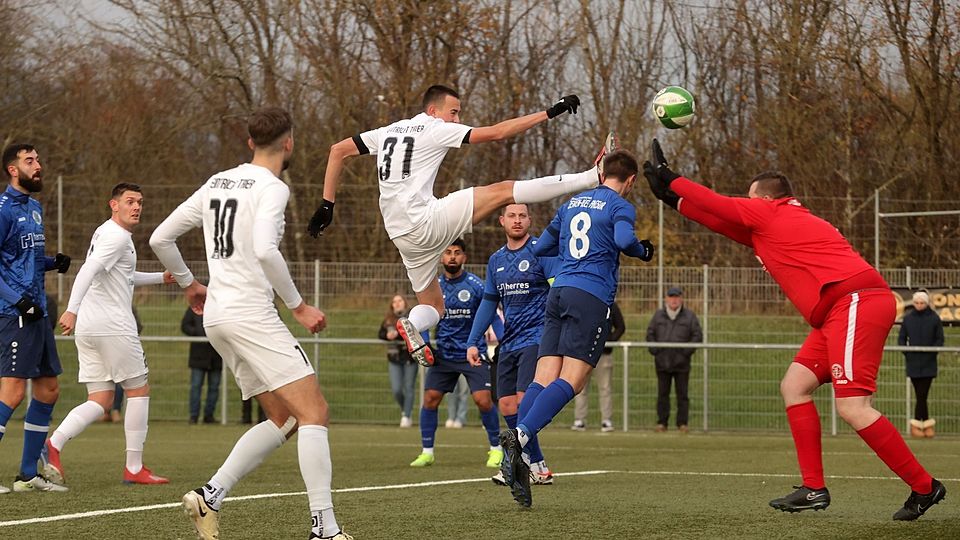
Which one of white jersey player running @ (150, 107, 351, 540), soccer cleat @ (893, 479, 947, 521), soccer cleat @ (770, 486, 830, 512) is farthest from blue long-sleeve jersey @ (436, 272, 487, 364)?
white jersey player running @ (150, 107, 351, 540)

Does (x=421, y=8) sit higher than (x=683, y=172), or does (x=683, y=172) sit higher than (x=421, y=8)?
(x=421, y=8)

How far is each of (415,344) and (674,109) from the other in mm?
2323

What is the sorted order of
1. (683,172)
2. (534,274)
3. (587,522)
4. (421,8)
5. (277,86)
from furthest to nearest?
(277,86), (421,8), (683,172), (534,274), (587,522)

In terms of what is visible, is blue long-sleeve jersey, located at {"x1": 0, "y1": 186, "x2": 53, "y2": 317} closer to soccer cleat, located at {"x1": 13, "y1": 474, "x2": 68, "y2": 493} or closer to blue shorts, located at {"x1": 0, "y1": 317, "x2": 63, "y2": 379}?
blue shorts, located at {"x1": 0, "y1": 317, "x2": 63, "y2": 379}

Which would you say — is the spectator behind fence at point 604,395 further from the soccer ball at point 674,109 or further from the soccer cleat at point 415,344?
the soccer ball at point 674,109

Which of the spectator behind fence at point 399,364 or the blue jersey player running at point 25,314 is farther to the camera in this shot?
the spectator behind fence at point 399,364

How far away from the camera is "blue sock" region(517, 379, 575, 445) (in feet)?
27.5

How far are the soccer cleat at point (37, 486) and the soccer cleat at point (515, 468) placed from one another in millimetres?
3476

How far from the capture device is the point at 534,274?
11102 mm

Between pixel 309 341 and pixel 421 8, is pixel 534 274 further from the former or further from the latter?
pixel 421 8

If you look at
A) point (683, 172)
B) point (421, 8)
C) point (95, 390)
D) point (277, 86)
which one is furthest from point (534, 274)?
point (277, 86)

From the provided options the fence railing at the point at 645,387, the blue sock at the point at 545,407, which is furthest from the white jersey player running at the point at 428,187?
the fence railing at the point at 645,387

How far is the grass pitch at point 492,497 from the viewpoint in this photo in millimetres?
7230

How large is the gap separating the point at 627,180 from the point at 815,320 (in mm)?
1857
